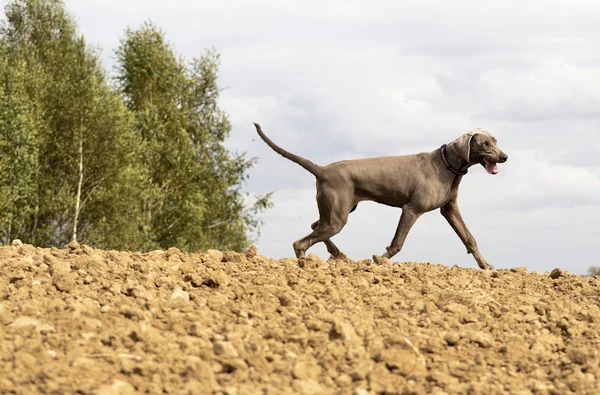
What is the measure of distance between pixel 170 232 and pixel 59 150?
19.5 ft

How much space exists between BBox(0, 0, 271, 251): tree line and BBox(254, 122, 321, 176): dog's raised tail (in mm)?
15370

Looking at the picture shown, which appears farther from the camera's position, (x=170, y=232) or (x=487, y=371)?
(x=170, y=232)

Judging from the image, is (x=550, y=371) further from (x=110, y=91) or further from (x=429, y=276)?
(x=110, y=91)

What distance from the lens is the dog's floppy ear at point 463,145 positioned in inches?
441

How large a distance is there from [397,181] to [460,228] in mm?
1397

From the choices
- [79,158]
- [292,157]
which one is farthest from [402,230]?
[79,158]

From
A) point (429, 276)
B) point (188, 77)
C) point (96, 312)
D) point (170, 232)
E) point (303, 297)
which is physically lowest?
point (96, 312)

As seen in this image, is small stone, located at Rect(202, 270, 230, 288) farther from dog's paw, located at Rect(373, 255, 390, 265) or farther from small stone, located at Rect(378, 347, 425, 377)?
dog's paw, located at Rect(373, 255, 390, 265)

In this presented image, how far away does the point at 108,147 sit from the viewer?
2973 centimetres

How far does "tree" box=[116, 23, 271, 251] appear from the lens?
33.6 metres

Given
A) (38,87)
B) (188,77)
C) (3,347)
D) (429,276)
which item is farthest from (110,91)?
(3,347)

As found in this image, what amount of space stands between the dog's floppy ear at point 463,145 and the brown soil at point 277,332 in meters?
3.19

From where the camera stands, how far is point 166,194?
3325cm

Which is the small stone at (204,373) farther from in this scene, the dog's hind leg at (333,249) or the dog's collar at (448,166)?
the dog's collar at (448,166)
